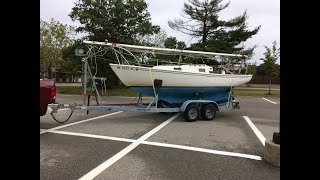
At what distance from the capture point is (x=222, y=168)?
5363 millimetres

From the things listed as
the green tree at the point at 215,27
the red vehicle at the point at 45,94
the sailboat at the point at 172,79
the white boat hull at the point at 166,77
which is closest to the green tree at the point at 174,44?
the green tree at the point at 215,27

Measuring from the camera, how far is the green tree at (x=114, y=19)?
1105 inches

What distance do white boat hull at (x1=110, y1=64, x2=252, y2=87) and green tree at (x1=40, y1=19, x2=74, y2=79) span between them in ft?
95.4

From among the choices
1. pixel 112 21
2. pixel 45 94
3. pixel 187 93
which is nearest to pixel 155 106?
pixel 187 93

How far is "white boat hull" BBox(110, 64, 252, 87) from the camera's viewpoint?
34.8ft

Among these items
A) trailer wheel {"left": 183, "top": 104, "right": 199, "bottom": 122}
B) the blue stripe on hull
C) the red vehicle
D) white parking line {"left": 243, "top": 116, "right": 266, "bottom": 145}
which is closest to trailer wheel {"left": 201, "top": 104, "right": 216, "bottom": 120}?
trailer wheel {"left": 183, "top": 104, "right": 199, "bottom": 122}

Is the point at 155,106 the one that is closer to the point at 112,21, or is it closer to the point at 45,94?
the point at 45,94

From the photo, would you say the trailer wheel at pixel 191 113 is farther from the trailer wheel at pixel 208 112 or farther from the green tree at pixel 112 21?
the green tree at pixel 112 21

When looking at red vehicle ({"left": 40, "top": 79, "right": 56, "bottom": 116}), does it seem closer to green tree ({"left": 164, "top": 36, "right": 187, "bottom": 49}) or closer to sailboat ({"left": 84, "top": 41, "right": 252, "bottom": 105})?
sailboat ({"left": 84, "top": 41, "right": 252, "bottom": 105})

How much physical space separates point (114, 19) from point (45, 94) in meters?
21.3

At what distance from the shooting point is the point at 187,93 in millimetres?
11438
